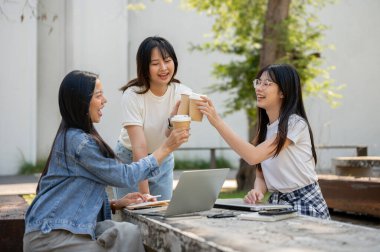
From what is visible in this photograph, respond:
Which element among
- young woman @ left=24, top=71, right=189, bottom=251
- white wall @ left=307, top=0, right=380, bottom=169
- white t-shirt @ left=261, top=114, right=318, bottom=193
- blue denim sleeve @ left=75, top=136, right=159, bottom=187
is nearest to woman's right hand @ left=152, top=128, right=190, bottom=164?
young woman @ left=24, top=71, right=189, bottom=251

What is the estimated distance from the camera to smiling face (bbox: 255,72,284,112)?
3.70 meters

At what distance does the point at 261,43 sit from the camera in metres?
10.5

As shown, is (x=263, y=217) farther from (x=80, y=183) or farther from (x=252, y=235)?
(x=80, y=183)

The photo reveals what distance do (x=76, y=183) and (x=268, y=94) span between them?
47.8 inches

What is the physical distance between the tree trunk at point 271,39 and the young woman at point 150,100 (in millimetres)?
6162

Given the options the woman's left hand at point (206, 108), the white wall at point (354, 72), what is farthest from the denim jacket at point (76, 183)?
the white wall at point (354, 72)

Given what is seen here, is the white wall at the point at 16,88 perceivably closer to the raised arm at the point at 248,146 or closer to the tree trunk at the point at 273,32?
the tree trunk at the point at 273,32

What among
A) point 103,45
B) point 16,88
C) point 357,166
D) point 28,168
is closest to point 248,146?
point 357,166

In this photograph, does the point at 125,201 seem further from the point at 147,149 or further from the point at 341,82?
the point at 341,82

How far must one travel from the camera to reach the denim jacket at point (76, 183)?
299cm

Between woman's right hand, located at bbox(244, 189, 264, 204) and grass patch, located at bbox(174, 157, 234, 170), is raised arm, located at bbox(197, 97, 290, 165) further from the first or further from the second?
grass patch, located at bbox(174, 157, 234, 170)

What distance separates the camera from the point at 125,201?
11.4 ft

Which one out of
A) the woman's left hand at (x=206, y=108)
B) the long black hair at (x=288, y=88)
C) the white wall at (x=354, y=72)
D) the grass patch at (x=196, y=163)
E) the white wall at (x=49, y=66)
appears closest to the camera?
the woman's left hand at (x=206, y=108)

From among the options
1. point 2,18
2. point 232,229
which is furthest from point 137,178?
point 2,18
